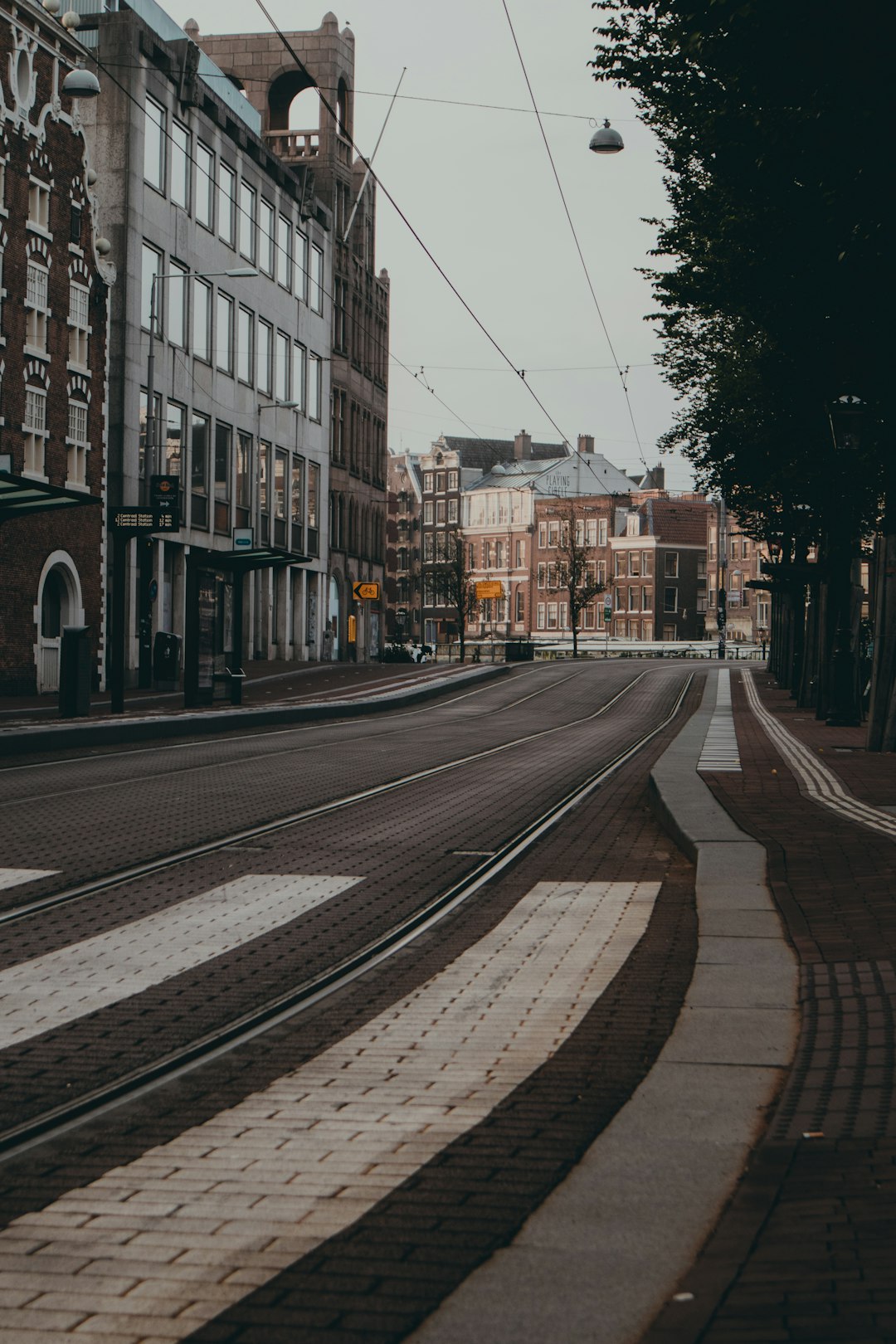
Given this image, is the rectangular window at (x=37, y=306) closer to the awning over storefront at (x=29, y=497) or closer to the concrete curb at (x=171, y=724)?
the concrete curb at (x=171, y=724)

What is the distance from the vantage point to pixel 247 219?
171ft

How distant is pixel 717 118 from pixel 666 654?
85.3 m

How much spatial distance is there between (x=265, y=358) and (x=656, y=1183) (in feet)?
172

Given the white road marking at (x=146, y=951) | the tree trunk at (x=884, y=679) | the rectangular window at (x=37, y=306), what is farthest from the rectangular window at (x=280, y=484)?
the white road marking at (x=146, y=951)

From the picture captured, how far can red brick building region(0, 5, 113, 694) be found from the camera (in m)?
32.5

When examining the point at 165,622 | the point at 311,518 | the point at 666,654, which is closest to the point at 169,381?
the point at 165,622

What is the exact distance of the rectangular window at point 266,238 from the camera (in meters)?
53.8

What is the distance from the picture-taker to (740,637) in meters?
107

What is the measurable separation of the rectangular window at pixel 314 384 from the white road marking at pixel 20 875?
170 feet

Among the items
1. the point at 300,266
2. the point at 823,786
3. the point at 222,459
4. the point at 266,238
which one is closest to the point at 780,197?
the point at 823,786

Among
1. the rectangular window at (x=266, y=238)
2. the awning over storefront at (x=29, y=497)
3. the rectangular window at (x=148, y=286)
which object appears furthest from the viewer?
the rectangular window at (x=266, y=238)

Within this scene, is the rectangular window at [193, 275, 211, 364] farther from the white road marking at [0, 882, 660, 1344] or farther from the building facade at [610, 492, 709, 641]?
the building facade at [610, 492, 709, 641]

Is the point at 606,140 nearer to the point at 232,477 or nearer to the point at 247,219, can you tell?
the point at 232,477

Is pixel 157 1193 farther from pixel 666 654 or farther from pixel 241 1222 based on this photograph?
pixel 666 654
